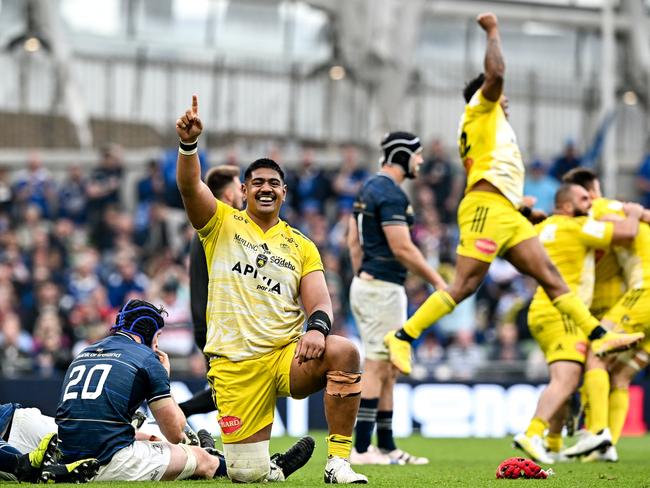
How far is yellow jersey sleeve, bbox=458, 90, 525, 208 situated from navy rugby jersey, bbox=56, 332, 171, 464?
11.7 feet

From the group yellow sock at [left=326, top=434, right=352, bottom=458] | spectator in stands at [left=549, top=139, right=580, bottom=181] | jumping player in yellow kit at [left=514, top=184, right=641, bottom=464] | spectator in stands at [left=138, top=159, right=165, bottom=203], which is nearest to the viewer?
yellow sock at [left=326, top=434, right=352, bottom=458]

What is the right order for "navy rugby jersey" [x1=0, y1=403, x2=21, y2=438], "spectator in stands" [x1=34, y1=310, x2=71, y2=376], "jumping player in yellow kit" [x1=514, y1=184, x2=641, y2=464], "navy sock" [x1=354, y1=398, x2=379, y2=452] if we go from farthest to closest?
1. "spectator in stands" [x1=34, y1=310, x2=71, y2=376]
2. "jumping player in yellow kit" [x1=514, y1=184, x2=641, y2=464]
3. "navy sock" [x1=354, y1=398, x2=379, y2=452]
4. "navy rugby jersey" [x1=0, y1=403, x2=21, y2=438]

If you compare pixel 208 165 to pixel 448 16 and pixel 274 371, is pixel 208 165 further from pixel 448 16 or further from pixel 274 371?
pixel 274 371

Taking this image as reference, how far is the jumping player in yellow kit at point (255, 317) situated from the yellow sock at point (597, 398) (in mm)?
3447

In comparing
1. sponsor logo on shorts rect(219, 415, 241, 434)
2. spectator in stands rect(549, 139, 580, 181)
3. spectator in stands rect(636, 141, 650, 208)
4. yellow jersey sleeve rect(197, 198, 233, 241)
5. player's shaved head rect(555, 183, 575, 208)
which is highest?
spectator in stands rect(549, 139, 580, 181)

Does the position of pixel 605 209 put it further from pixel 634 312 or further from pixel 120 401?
pixel 120 401

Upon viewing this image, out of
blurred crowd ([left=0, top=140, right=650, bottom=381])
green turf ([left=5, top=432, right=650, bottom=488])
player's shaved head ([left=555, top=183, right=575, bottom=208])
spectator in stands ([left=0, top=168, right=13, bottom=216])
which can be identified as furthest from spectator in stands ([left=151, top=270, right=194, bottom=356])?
player's shaved head ([left=555, top=183, right=575, bottom=208])

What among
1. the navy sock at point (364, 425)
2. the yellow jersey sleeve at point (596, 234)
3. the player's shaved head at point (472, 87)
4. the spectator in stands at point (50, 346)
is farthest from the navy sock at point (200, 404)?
the spectator in stands at point (50, 346)

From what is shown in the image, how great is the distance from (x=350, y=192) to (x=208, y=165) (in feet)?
8.85

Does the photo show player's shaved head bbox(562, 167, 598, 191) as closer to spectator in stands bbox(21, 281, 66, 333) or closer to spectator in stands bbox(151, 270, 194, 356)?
spectator in stands bbox(151, 270, 194, 356)

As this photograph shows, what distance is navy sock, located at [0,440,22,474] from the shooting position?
29.2 ft

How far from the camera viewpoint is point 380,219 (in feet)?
38.3

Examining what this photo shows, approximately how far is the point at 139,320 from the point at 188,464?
1070mm

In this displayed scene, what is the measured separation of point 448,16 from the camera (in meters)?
30.5
